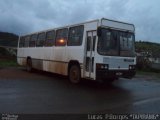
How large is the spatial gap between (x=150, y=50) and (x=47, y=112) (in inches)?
1015

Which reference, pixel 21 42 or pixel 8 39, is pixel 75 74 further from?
pixel 8 39

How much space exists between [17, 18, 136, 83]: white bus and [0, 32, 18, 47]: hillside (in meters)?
41.1

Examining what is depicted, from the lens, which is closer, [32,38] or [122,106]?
[122,106]

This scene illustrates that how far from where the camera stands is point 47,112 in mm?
8766

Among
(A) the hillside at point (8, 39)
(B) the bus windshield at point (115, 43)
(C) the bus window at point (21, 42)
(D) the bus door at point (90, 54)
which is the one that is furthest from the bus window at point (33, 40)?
(A) the hillside at point (8, 39)

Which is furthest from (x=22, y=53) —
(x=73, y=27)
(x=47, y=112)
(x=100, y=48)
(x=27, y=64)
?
(x=47, y=112)

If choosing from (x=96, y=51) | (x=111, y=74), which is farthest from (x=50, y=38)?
(x=111, y=74)

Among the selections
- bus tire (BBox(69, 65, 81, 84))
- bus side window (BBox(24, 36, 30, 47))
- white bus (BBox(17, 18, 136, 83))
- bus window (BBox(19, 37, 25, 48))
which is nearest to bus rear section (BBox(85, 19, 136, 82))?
white bus (BBox(17, 18, 136, 83))

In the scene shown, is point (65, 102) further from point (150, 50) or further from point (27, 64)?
point (150, 50)

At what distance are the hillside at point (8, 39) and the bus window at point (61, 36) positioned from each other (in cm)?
4008

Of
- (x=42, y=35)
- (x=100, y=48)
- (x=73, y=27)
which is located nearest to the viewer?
(x=100, y=48)

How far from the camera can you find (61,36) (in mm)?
17719

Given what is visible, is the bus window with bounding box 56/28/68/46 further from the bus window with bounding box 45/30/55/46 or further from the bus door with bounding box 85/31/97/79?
the bus door with bounding box 85/31/97/79

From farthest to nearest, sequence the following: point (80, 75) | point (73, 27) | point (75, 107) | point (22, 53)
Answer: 1. point (22, 53)
2. point (73, 27)
3. point (80, 75)
4. point (75, 107)
